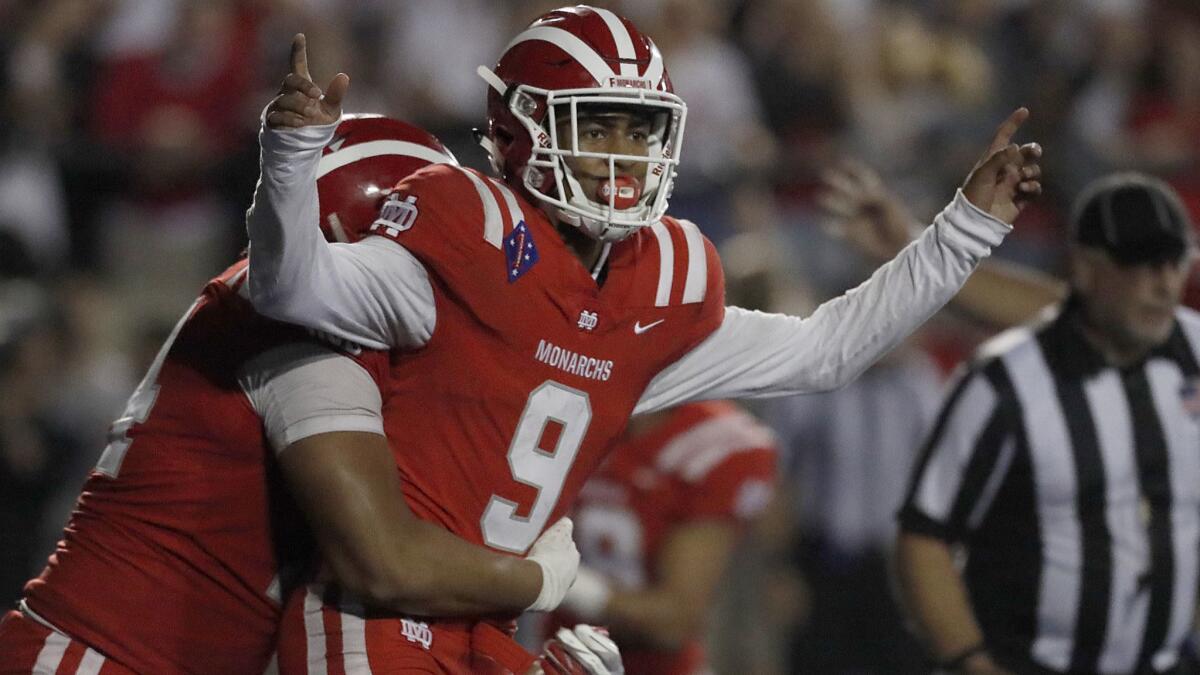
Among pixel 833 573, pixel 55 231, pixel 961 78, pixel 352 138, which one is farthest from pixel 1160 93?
pixel 352 138

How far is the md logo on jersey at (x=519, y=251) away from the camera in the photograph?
295 cm

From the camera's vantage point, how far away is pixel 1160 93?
23.3 feet

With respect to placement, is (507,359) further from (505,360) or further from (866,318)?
(866,318)

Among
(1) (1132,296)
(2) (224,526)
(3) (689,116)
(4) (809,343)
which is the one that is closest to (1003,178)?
(4) (809,343)

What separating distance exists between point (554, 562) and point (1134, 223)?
1763 millimetres

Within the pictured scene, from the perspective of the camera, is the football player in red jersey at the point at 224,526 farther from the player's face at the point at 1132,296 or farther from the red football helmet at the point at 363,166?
the player's face at the point at 1132,296

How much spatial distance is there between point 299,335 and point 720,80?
4.56 m

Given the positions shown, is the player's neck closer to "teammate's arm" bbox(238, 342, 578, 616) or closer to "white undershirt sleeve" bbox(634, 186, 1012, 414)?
"white undershirt sleeve" bbox(634, 186, 1012, 414)

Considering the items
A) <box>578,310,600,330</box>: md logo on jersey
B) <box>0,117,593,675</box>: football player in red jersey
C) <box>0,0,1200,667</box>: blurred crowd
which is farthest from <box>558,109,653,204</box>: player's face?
<box>0,0,1200,667</box>: blurred crowd

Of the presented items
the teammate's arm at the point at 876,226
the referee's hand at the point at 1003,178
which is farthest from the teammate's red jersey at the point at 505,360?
the teammate's arm at the point at 876,226

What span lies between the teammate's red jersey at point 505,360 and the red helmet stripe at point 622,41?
0.28 meters

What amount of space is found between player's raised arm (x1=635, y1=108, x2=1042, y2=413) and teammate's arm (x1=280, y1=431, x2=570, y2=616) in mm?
519

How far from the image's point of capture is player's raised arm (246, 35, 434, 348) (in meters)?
2.58

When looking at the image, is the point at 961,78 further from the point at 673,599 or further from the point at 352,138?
the point at 352,138
